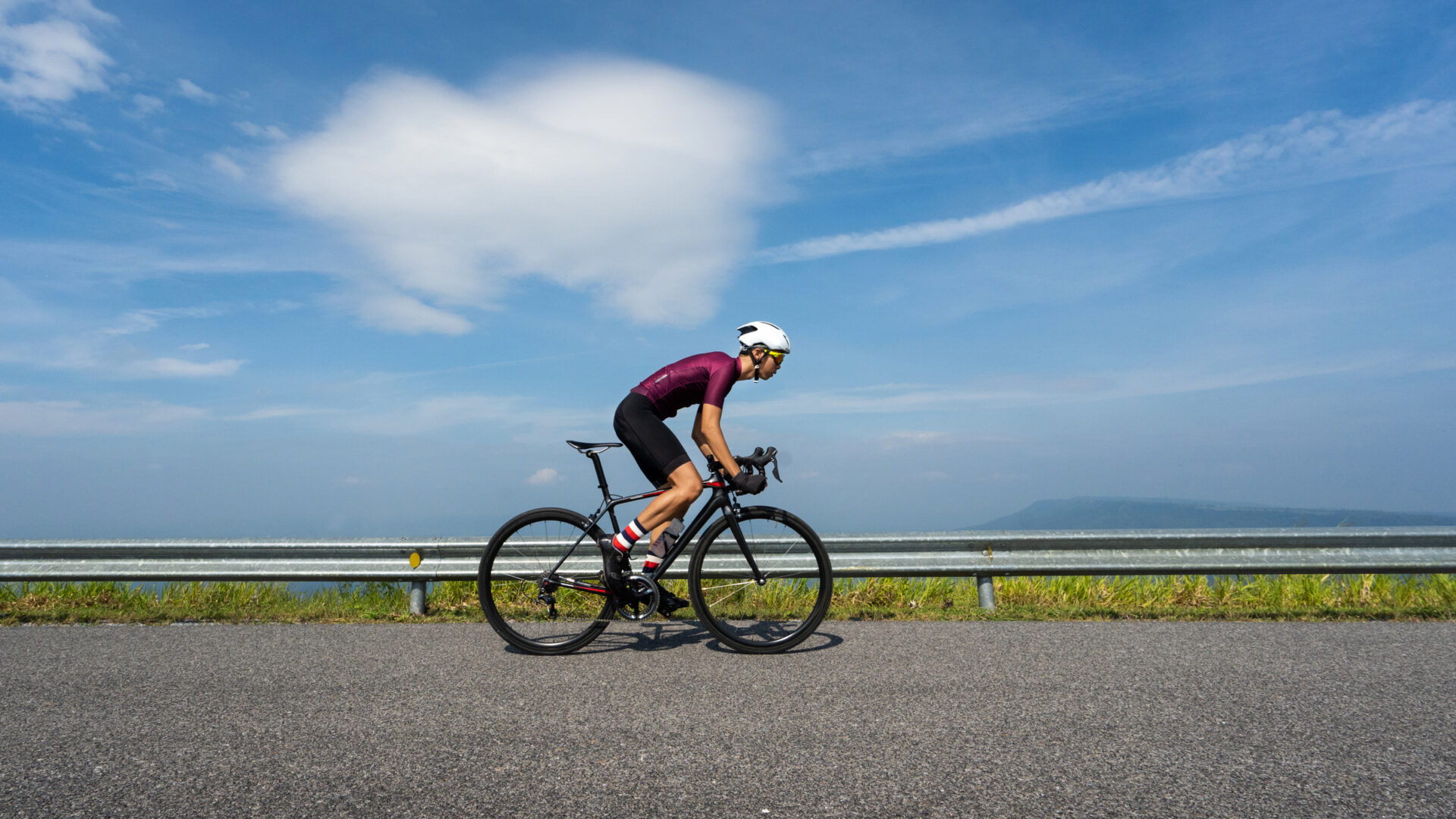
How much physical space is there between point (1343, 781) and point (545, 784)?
9.25 feet

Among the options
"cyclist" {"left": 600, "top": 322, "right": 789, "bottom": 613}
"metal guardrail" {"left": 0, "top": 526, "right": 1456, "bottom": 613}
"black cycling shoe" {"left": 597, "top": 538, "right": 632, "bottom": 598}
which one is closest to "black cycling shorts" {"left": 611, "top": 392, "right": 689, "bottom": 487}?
"cyclist" {"left": 600, "top": 322, "right": 789, "bottom": 613}

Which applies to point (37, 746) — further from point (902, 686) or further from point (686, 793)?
point (902, 686)

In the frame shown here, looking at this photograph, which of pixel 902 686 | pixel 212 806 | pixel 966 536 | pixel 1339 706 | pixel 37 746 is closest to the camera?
pixel 212 806

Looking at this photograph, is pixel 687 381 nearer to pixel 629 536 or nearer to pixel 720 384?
pixel 720 384

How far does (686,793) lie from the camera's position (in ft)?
9.00

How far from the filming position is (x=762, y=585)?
18.1 feet

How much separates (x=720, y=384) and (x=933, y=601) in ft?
9.08

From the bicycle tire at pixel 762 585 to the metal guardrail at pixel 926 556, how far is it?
68cm

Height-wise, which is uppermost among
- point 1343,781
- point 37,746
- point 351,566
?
point 351,566

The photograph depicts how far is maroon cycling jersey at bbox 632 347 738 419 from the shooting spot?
5.08 metres

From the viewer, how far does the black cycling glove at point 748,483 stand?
498cm

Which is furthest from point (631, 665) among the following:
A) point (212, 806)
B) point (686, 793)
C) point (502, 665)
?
point (212, 806)

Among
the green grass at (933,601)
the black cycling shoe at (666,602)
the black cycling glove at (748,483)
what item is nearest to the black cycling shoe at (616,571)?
the black cycling shoe at (666,602)

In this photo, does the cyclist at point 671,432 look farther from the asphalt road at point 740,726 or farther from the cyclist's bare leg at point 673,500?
the asphalt road at point 740,726
